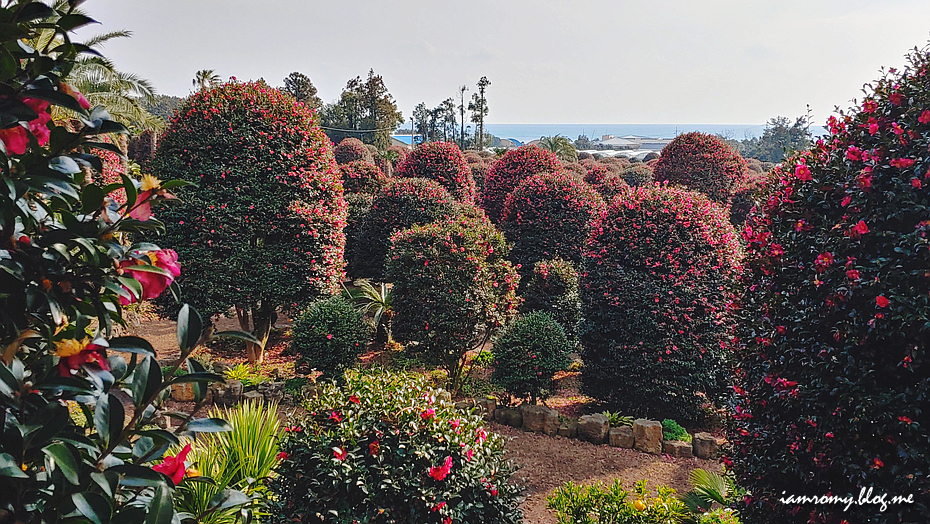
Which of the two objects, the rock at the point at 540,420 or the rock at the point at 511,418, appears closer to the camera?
the rock at the point at 540,420

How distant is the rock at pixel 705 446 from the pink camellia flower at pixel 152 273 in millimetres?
6006

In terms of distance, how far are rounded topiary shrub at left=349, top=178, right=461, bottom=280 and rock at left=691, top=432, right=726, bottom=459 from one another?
547cm

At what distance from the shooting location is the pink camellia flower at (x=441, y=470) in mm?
3197

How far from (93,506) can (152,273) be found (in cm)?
49

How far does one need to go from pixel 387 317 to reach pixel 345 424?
6.57 m

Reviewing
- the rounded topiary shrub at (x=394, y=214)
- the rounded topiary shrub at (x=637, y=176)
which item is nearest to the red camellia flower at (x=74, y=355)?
the rounded topiary shrub at (x=394, y=214)

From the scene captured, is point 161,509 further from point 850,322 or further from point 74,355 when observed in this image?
point 850,322

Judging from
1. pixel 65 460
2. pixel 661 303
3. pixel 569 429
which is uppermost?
pixel 65 460

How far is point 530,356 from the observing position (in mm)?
6906

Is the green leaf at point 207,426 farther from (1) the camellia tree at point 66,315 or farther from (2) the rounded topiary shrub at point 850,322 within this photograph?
(2) the rounded topiary shrub at point 850,322

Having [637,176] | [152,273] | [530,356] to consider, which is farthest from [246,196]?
[637,176]

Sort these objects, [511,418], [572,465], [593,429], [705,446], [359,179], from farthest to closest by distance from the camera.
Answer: [359,179] → [511,418] → [593,429] → [705,446] → [572,465]

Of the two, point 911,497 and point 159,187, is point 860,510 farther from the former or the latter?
point 159,187

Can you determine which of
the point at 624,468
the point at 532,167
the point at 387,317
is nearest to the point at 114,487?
the point at 624,468
